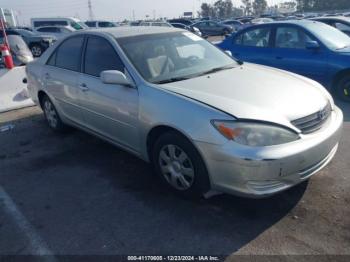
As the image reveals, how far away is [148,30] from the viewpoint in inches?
165

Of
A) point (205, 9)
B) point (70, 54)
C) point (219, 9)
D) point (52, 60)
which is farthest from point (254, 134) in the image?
point (219, 9)

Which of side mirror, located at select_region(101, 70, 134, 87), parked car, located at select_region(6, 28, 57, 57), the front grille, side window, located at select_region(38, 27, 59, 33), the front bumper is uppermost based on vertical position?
side mirror, located at select_region(101, 70, 134, 87)

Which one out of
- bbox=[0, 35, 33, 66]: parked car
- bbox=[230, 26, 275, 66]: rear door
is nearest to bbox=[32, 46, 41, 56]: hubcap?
bbox=[0, 35, 33, 66]: parked car

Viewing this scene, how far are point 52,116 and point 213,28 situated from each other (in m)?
27.6

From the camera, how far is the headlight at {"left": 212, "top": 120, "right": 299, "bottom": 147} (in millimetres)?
2656

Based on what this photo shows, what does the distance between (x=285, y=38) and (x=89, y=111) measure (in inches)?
178

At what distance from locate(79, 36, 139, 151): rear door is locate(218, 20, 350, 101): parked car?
4.10 meters

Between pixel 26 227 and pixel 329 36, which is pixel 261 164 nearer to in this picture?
pixel 26 227

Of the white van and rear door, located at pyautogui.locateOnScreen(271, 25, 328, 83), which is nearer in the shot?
rear door, located at pyautogui.locateOnScreen(271, 25, 328, 83)

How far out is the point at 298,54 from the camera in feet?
21.4

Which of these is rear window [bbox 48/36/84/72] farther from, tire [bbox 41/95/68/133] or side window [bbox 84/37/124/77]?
tire [bbox 41/95/68/133]

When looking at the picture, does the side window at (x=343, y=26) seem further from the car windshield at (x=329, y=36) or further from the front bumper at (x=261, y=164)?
the front bumper at (x=261, y=164)

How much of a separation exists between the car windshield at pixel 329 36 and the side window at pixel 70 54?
445 centimetres

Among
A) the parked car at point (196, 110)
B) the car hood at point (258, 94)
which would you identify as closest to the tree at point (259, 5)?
the parked car at point (196, 110)
